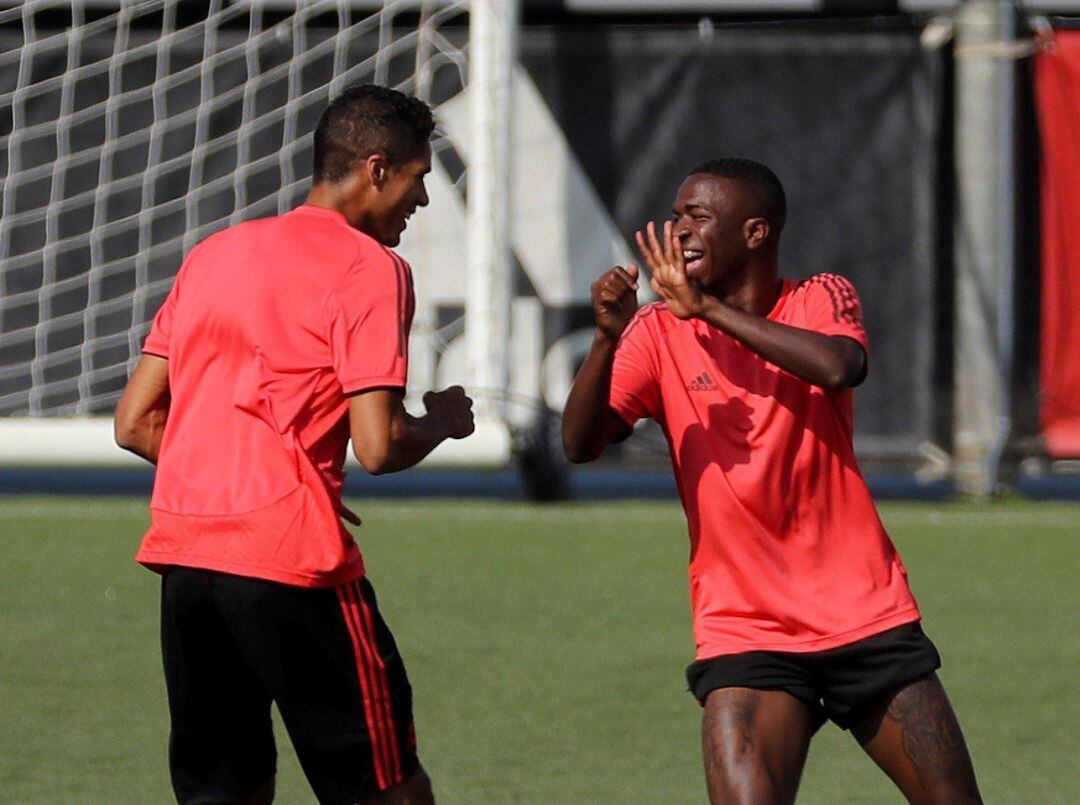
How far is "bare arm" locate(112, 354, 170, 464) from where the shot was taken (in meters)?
3.95

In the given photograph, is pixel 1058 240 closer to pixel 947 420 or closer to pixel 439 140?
pixel 947 420

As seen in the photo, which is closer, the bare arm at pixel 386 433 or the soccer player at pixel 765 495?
the bare arm at pixel 386 433

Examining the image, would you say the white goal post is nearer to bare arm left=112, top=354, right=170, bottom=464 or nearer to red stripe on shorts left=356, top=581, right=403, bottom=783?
bare arm left=112, top=354, right=170, bottom=464

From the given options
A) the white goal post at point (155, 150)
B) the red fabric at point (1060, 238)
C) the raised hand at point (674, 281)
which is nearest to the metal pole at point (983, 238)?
the red fabric at point (1060, 238)

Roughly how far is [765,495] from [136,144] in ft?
25.5

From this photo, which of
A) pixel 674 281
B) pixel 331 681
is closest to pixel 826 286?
pixel 674 281

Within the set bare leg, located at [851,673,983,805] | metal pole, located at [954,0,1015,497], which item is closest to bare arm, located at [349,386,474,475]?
Answer: bare leg, located at [851,673,983,805]

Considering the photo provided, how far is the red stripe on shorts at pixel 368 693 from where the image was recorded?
11.9 feet

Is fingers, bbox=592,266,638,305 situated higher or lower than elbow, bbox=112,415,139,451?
higher

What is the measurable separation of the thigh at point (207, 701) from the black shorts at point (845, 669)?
2.99ft

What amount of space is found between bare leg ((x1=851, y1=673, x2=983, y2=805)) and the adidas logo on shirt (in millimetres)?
714

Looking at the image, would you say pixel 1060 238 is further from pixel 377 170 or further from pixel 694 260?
pixel 377 170

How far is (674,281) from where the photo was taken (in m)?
3.70

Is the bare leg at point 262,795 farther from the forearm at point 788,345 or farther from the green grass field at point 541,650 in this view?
the forearm at point 788,345
